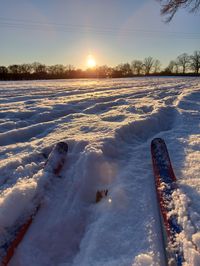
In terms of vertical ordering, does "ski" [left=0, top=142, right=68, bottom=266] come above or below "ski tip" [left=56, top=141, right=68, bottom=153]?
below

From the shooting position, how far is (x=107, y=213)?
2113 mm

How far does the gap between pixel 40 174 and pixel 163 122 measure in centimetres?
255

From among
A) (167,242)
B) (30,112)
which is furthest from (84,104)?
(167,242)

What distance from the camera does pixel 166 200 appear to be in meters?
2.17

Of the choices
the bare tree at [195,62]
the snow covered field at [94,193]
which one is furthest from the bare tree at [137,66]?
the snow covered field at [94,193]

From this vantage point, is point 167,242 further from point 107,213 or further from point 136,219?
point 107,213

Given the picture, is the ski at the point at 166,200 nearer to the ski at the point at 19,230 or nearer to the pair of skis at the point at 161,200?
the pair of skis at the point at 161,200

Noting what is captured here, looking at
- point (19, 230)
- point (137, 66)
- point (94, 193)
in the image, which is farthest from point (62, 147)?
point (137, 66)

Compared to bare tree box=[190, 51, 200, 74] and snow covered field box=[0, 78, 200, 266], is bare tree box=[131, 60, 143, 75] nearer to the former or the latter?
bare tree box=[190, 51, 200, 74]

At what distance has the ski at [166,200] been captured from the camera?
5.34 ft

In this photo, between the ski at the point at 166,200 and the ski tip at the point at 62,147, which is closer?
the ski at the point at 166,200

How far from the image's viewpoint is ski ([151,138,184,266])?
1627mm

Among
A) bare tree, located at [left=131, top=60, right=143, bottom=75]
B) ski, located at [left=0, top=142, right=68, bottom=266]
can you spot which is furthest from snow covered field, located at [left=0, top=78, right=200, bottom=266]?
bare tree, located at [left=131, top=60, right=143, bottom=75]

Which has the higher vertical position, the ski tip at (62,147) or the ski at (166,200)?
the ski tip at (62,147)
